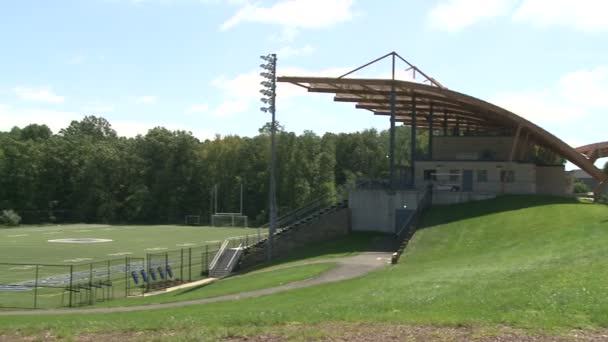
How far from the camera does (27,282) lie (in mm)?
35625

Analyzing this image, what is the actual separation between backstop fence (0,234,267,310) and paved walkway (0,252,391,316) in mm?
4885

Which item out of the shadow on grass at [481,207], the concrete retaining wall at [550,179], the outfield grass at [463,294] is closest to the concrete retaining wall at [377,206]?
the shadow on grass at [481,207]

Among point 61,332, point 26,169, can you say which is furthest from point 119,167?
point 61,332

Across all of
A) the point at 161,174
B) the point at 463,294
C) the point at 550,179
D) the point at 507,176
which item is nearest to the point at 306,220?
the point at 507,176

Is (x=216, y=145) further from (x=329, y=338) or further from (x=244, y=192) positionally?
(x=329, y=338)

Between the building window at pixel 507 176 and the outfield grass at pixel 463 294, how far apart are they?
1375 cm

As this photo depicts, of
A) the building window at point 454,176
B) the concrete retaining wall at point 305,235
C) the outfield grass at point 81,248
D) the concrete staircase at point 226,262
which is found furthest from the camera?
the building window at point 454,176

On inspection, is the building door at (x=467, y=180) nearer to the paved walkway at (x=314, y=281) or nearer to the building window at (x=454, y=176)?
the building window at (x=454, y=176)

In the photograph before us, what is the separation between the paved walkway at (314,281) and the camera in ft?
77.3

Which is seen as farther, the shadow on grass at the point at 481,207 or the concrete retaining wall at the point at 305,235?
the concrete retaining wall at the point at 305,235

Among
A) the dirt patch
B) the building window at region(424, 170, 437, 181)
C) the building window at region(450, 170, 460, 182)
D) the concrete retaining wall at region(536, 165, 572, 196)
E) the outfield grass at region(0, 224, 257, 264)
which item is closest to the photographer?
the dirt patch

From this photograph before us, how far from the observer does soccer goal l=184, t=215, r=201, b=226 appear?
108312mm

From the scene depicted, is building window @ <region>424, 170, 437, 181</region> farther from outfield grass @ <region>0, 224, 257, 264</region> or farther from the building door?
outfield grass @ <region>0, 224, 257, 264</region>

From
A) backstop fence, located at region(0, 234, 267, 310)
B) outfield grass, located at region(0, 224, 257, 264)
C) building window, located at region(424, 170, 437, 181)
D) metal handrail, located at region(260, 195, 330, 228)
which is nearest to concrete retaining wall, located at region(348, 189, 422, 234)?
metal handrail, located at region(260, 195, 330, 228)
